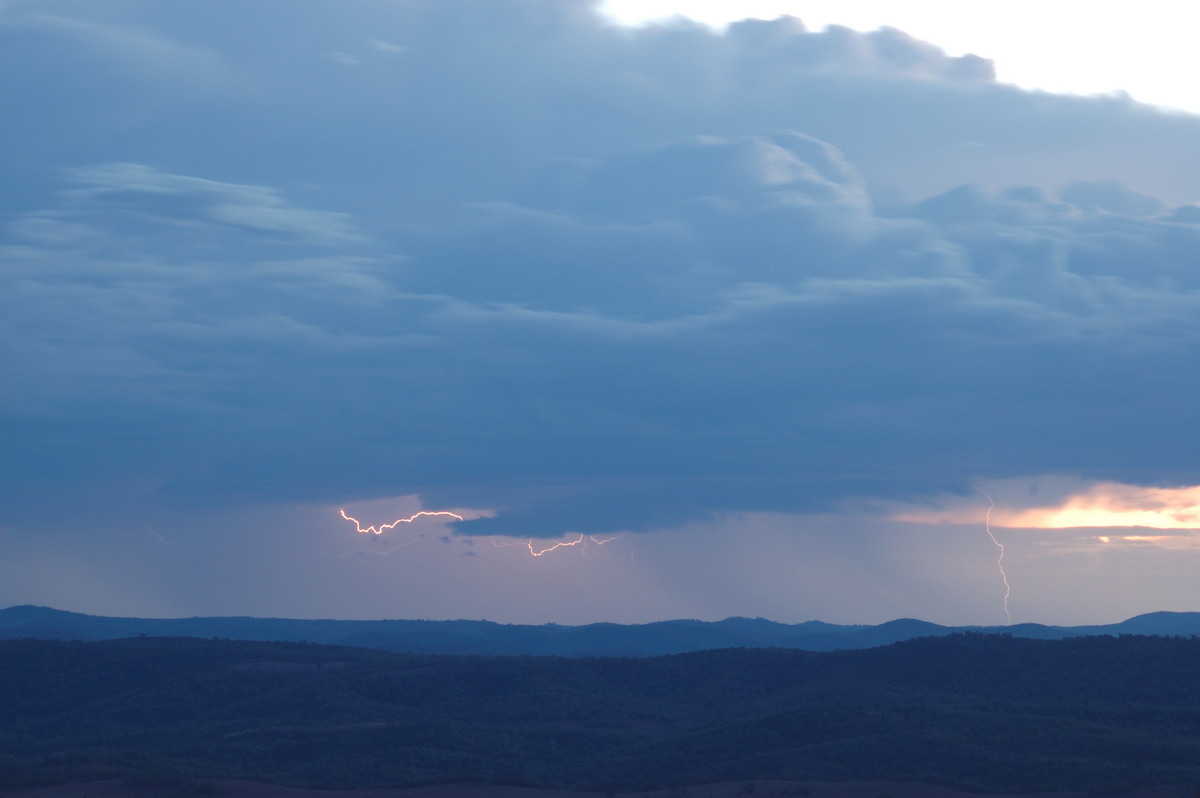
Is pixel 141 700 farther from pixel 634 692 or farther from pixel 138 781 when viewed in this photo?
pixel 138 781

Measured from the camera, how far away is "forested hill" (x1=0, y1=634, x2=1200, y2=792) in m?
47.0

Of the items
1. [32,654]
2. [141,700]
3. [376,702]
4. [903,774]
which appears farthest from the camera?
[32,654]

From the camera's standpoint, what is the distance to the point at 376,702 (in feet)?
256

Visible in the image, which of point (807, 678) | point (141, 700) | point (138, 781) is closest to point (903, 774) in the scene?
point (138, 781)

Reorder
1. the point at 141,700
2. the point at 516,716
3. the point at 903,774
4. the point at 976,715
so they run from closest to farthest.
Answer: the point at 903,774 → the point at 976,715 → the point at 516,716 → the point at 141,700

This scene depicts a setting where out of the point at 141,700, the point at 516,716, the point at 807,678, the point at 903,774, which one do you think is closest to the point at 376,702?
the point at 516,716

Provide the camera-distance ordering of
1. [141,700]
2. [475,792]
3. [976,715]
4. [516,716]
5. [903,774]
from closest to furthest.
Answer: [475,792]
[903,774]
[976,715]
[516,716]
[141,700]

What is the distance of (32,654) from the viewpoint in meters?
96.9

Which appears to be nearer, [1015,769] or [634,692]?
[1015,769]

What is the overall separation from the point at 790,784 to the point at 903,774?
577 centimetres

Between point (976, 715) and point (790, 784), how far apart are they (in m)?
18.1

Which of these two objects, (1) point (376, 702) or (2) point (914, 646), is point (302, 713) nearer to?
(1) point (376, 702)

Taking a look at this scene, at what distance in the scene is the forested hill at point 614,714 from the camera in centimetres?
4700

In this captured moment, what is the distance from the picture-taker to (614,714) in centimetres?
7306
